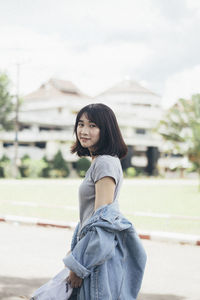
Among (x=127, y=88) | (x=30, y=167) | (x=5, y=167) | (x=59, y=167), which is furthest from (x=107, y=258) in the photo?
(x=127, y=88)

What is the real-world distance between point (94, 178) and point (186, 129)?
3409 cm

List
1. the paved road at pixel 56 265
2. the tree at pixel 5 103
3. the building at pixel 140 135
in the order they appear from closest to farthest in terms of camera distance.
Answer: the paved road at pixel 56 265, the tree at pixel 5 103, the building at pixel 140 135

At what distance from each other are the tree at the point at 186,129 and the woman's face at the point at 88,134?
27.7 meters

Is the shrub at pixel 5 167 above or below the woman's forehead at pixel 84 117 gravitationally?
below

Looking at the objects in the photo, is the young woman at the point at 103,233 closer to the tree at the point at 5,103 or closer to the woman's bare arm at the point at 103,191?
the woman's bare arm at the point at 103,191

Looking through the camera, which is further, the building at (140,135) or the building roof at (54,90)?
the building roof at (54,90)

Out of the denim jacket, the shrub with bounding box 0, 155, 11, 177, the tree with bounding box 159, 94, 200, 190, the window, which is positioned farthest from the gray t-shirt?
the window

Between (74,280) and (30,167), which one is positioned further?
(30,167)

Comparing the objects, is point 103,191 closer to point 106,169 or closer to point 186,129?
point 106,169

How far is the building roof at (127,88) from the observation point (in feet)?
270

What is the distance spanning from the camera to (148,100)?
8231 cm

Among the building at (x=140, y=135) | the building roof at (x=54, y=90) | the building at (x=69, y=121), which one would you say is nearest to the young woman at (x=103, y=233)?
the building at (x=69, y=121)

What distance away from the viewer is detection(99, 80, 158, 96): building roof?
270 ft

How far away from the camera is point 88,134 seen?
2.87 meters
